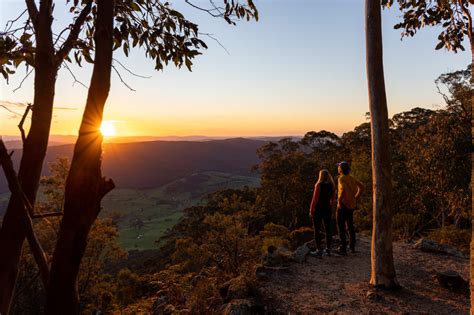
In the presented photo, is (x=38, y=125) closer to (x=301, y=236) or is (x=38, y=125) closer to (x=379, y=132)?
(x=379, y=132)

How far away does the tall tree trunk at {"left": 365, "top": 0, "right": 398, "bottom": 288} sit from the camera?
17.2ft

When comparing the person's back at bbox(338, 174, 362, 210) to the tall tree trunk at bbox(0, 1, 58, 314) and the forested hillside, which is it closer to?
the forested hillside

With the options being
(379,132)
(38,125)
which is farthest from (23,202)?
(379,132)

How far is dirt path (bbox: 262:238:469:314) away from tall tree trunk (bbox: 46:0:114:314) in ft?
14.0

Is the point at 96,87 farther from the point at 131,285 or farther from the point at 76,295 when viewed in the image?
the point at 131,285

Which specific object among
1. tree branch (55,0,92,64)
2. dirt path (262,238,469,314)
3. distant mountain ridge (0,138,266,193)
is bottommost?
distant mountain ridge (0,138,266,193)

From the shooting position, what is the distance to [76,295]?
1.64 metres

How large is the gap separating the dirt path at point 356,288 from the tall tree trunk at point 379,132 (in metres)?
0.71

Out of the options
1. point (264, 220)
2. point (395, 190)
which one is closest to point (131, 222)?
point (264, 220)

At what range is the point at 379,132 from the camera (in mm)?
5312

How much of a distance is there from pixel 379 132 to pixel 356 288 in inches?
107

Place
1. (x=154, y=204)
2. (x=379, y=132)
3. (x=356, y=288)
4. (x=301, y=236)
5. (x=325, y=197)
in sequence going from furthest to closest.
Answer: (x=154, y=204)
(x=301, y=236)
(x=325, y=197)
(x=356, y=288)
(x=379, y=132)

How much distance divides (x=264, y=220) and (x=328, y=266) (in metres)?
26.5

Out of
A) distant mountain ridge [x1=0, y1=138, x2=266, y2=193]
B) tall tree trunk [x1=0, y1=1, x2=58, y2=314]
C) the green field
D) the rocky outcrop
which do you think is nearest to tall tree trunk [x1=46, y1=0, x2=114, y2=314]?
tall tree trunk [x1=0, y1=1, x2=58, y2=314]
